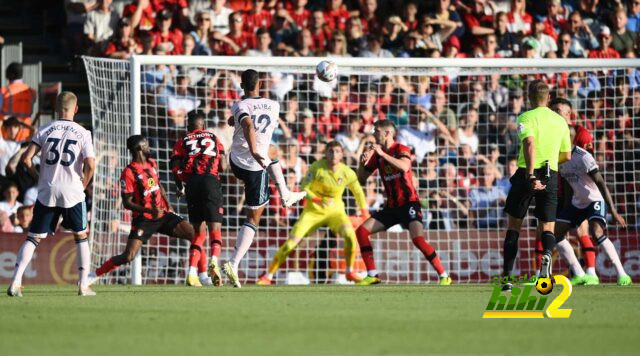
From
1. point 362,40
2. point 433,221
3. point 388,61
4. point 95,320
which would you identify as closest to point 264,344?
point 95,320

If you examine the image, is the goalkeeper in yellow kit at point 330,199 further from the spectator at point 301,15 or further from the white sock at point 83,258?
the white sock at point 83,258

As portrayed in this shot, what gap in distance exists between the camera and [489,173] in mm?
17672

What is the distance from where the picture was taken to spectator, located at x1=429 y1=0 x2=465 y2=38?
1995 cm

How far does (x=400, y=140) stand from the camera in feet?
58.3

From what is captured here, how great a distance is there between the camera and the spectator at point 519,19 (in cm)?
1998

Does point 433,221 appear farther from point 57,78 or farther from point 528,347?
point 528,347

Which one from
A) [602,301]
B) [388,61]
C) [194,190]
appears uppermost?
[388,61]

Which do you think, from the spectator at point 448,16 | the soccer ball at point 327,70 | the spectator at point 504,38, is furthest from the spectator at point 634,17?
the soccer ball at point 327,70

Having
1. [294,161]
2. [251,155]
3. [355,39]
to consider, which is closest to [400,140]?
[294,161]

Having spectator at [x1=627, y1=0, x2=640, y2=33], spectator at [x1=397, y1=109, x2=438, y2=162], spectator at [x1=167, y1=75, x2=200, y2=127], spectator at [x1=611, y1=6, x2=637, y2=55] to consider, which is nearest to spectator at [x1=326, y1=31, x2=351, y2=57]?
spectator at [x1=397, y1=109, x2=438, y2=162]

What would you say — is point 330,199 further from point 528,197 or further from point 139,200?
point 528,197

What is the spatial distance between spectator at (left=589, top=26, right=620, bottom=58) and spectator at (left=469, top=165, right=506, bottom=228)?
3389 millimetres

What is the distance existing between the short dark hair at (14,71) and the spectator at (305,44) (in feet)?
14.1

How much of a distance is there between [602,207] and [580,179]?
0.44 metres
